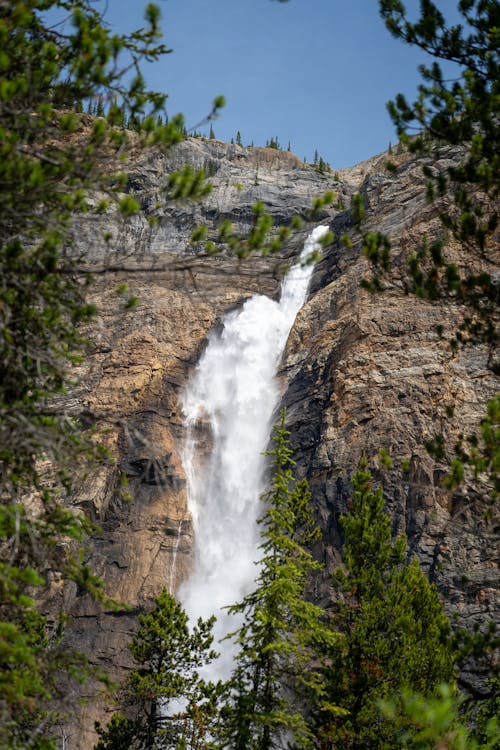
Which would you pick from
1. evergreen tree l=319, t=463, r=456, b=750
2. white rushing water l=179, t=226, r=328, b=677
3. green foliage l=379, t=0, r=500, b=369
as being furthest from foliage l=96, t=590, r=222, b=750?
green foliage l=379, t=0, r=500, b=369

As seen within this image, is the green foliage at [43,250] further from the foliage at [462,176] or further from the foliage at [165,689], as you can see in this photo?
the foliage at [165,689]

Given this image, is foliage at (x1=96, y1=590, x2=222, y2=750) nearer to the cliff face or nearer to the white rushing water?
the cliff face

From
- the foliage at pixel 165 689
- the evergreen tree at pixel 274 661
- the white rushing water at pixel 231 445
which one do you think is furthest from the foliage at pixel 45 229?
the white rushing water at pixel 231 445

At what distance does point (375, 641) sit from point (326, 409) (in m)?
19.8

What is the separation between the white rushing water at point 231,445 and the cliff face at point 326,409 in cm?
102

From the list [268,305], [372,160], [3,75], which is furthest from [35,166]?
[372,160]

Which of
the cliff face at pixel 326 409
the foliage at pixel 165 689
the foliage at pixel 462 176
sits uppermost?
the cliff face at pixel 326 409

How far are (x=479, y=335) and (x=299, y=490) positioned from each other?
15.2 m

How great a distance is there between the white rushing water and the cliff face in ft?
3.36

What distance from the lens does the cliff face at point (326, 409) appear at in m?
28.9

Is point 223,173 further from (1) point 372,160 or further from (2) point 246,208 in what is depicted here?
(1) point 372,160

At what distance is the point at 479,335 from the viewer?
955cm

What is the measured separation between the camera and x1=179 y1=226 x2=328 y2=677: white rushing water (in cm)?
3475

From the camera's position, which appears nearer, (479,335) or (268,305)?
(479,335)
